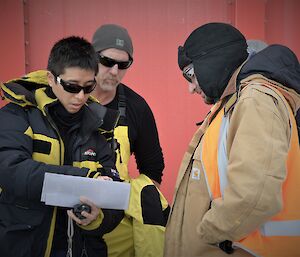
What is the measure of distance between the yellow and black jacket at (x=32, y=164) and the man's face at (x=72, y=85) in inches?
1.7

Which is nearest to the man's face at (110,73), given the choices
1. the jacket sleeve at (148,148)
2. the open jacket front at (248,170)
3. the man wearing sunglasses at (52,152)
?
the jacket sleeve at (148,148)

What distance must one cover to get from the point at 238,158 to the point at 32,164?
0.82m

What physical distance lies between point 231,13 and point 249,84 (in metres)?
2.43

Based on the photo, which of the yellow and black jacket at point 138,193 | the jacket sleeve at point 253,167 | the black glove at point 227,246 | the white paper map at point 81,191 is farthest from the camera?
the yellow and black jacket at point 138,193

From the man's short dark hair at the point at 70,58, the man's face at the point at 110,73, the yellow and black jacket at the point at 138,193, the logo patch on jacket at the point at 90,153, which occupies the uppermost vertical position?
the man's short dark hair at the point at 70,58

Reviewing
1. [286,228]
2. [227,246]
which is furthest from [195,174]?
[286,228]

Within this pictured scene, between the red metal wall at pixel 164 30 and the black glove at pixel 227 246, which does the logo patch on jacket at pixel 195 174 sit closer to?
the black glove at pixel 227 246

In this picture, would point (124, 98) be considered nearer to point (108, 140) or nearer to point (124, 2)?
point (108, 140)

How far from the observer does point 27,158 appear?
200 cm

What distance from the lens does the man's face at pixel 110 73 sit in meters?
3.09

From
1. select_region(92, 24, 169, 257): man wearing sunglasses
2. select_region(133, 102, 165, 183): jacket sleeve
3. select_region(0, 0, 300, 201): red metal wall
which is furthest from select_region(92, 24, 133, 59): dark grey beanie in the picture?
select_region(0, 0, 300, 201): red metal wall

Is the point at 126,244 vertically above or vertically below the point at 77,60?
below

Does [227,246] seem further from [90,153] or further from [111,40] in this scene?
[111,40]

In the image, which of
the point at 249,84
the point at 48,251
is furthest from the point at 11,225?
the point at 249,84
